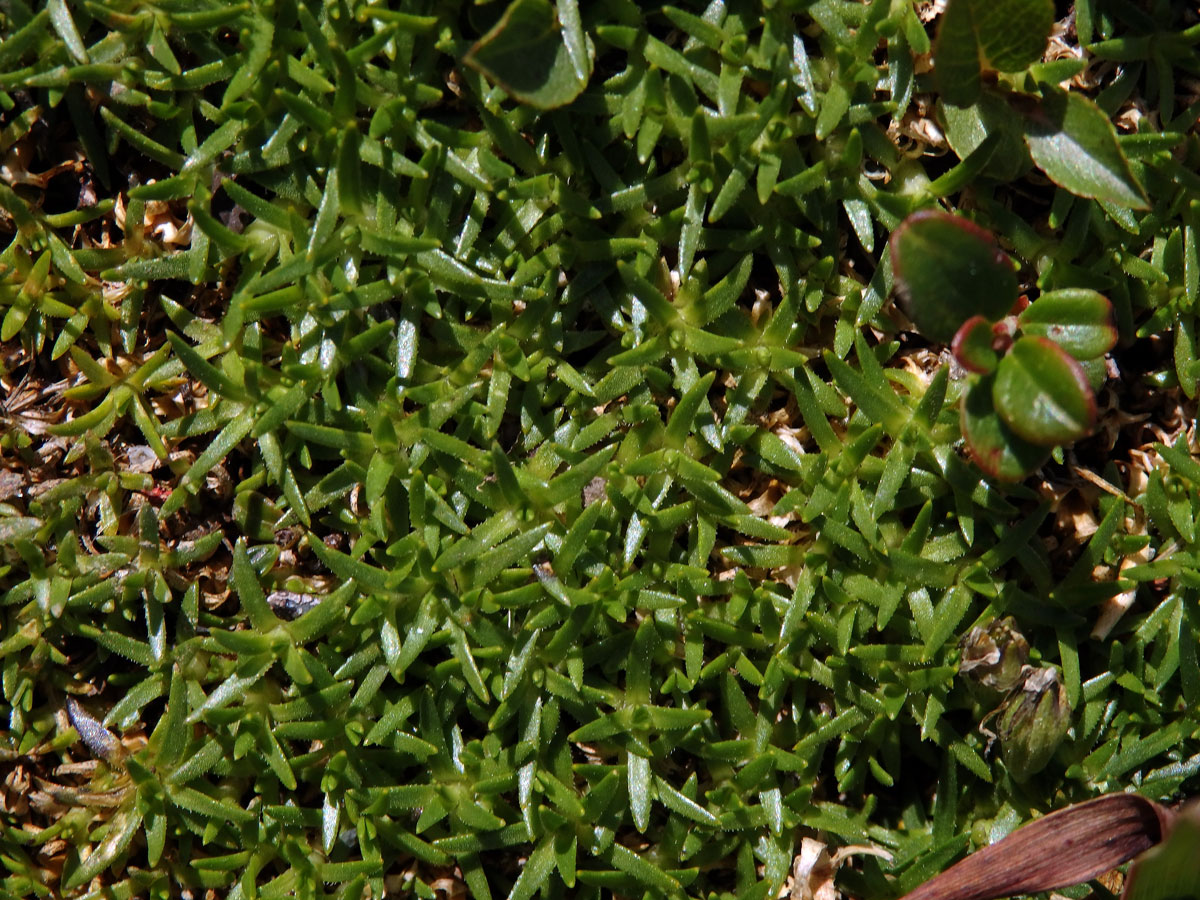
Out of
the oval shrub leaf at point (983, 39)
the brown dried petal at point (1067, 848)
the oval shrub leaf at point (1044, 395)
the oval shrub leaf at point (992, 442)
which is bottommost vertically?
the brown dried petal at point (1067, 848)

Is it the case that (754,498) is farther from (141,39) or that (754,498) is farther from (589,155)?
(141,39)

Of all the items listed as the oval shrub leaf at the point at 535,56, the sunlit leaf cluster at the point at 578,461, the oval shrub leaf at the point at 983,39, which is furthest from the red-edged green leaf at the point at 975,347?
the oval shrub leaf at the point at 535,56

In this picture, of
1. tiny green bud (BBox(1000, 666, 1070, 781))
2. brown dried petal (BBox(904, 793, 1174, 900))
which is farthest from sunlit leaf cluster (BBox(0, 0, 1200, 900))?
brown dried petal (BBox(904, 793, 1174, 900))

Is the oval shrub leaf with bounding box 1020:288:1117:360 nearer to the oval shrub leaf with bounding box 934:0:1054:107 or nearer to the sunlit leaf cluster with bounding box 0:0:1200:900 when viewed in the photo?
the sunlit leaf cluster with bounding box 0:0:1200:900

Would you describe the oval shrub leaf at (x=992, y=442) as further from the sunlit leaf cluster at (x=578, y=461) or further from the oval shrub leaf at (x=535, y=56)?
the oval shrub leaf at (x=535, y=56)

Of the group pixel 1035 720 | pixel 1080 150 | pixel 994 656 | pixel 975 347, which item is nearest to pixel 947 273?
pixel 975 347

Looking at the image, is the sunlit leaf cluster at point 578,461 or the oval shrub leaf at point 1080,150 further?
the sunlit leaf cluster at point 578,461
